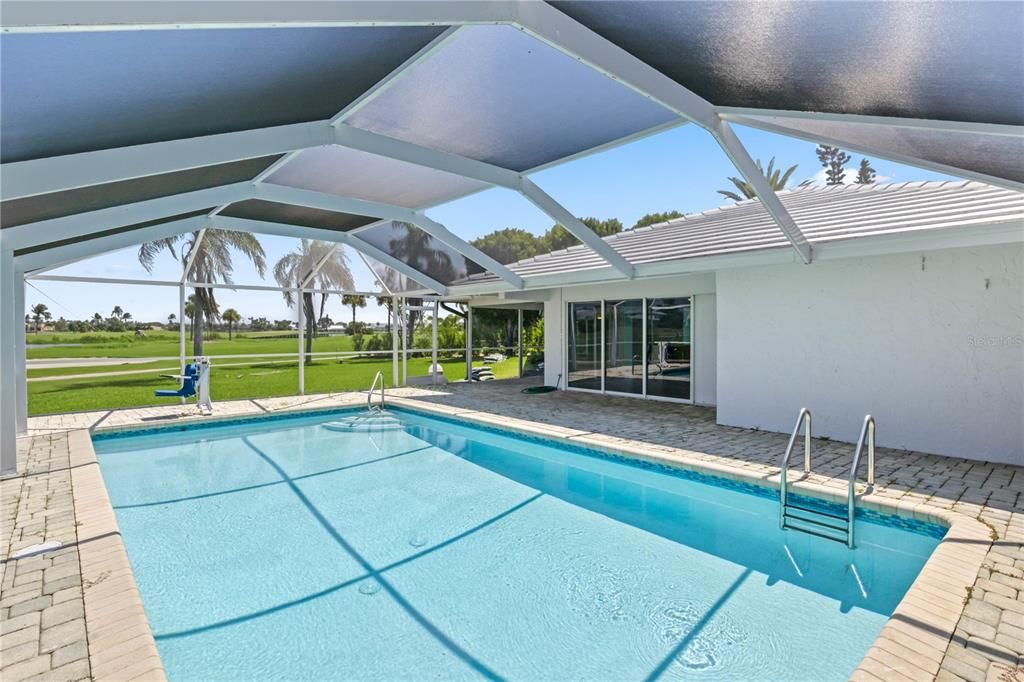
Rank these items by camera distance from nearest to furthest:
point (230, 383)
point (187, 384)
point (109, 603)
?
point (109, 603) < point (187, 384) < point (230, 383)

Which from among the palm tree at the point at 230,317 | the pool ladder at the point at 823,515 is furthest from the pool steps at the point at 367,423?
the palm tree at the point at 230,317

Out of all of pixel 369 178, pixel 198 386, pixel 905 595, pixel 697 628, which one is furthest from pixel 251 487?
pixel 905 595

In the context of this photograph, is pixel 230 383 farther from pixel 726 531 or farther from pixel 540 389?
pixel 726 531

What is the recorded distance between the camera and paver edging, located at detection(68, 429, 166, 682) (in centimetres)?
291

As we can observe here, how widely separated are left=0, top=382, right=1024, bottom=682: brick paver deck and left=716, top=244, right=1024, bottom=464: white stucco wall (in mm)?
487

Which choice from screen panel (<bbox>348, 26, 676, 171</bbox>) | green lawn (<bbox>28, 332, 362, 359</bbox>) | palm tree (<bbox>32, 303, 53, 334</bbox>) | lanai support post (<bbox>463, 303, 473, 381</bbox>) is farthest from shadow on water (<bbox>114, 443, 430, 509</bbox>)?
palm tree (<bbox>32, 303, 53, 334</bbox>)

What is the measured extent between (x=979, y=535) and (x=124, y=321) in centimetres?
2770

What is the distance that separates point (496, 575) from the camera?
5.03 metres

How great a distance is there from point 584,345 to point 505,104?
9532 mm

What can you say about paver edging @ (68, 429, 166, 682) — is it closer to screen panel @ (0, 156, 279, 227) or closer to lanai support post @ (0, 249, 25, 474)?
lanai support post @ (0, 249, 25, 474)

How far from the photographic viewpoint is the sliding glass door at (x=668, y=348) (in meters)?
12.5

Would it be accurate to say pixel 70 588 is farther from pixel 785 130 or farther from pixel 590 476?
pixel 785 130

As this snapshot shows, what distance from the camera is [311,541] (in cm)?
576

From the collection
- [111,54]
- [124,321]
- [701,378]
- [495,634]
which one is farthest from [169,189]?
[124,321]
